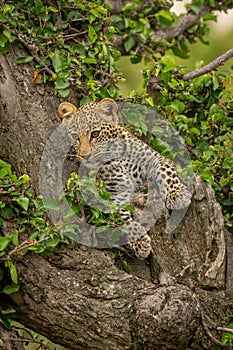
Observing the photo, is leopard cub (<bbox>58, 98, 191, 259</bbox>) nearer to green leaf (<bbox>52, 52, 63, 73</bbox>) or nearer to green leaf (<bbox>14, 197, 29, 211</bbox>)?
green leaf (<bbox>52, 52, 63, 73</bbox>)

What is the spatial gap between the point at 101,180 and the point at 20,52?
1190mm

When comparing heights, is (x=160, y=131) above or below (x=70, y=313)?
above

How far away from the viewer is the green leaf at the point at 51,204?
17.1ft

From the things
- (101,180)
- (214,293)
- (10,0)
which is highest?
(10,0)

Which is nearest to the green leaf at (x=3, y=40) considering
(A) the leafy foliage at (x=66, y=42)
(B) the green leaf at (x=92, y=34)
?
(A) the leafy foliage at (x=66, y=42)

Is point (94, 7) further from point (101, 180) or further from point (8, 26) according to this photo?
point (101, 180)

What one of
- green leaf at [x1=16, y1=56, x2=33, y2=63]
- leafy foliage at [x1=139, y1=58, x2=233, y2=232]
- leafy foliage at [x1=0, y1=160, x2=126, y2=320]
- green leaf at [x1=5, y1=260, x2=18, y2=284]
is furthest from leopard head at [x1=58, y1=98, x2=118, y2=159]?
green leaf at [x1=5, y1=260, x2=18, y2=284]

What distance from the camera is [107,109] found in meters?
5.86

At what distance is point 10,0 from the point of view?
20.1 ft

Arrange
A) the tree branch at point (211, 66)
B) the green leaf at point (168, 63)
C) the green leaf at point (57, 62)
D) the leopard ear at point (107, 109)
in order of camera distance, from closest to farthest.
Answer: the leopard ear at point (107, 109), the green leaf at point (57, 62), the tree branch at point (211, 66), the green leaf at point (168, 63)

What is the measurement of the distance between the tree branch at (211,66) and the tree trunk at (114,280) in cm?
107

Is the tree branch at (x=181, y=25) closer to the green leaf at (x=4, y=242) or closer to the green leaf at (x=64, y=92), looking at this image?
the green leaf at (x=64, y=92)

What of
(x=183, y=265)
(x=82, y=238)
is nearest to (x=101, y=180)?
(x=82, y=238)

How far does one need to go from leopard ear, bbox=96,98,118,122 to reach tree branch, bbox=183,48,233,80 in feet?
3.29
